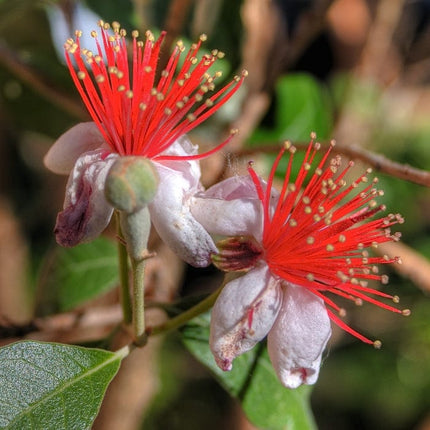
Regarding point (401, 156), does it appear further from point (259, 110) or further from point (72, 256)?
point (72, 256)

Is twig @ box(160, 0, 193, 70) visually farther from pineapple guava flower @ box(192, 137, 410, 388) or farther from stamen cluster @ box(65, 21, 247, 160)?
pineapple guava flower @ box(192, 137, 410, 388)

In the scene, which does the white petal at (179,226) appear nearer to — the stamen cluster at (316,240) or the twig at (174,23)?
the stamen cluster at (316,240)

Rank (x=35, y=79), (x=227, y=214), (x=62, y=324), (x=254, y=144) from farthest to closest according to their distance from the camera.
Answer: (x=254, y=144) → (x=35, y=79) → (x=62, y=324) → (x=227, y=214)

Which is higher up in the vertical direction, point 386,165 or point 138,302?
point 386,165

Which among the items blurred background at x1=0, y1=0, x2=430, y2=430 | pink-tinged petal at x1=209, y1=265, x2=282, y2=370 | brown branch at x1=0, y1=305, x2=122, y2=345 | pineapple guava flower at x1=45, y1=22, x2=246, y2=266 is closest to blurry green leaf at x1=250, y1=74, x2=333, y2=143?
blurred background at x1=0, y1=0, x2=430, y2=430

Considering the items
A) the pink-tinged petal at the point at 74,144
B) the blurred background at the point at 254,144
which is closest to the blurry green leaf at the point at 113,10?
the blurred background at the point at 254,144

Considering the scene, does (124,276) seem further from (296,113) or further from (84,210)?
(296,113)

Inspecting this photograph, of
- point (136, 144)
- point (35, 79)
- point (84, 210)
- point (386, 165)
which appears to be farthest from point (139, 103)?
point (35, 79)
